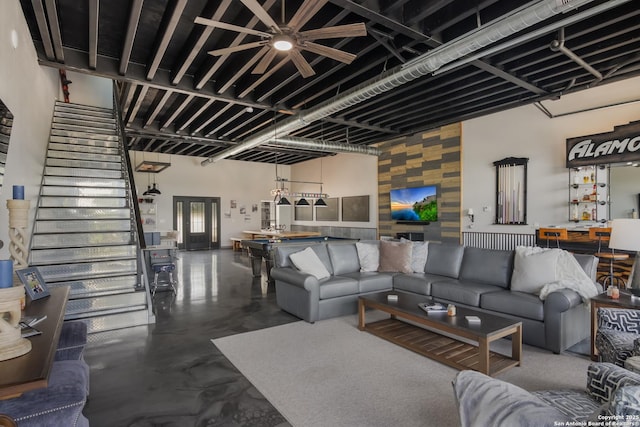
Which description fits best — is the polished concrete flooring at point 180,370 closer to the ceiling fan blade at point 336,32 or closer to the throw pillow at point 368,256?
the throw pillow at point 368,256

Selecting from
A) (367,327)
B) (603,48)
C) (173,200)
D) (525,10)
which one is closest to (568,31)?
(603,48)

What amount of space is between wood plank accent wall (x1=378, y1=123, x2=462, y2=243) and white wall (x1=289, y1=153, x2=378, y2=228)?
1.11 ft

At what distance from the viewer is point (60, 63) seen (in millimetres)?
5039

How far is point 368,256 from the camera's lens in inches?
211

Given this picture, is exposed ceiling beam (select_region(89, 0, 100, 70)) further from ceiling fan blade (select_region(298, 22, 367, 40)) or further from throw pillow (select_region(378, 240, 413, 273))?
throw pillow (select_region(378, 240, 413, 273))

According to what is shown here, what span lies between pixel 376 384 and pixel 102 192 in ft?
16.7

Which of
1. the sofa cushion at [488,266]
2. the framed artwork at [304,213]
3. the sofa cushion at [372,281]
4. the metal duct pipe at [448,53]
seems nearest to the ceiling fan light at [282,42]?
the metal duct pipe at [448,53]

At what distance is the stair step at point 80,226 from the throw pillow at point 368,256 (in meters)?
3.56

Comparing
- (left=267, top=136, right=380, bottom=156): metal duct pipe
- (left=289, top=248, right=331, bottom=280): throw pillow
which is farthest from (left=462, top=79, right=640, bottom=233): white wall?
(left=289, top=248, right=331, bottom=280): throw pillow

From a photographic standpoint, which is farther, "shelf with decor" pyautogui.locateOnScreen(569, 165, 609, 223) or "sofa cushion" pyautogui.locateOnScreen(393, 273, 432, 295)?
"shelf with decor" pyautogui.locateOnScreen(569, 165, 609, 223)

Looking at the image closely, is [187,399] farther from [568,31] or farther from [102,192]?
[568,31]

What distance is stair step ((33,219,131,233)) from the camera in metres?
4.58

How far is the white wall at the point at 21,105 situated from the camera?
3.39 meters

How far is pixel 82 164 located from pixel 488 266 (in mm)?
6692
